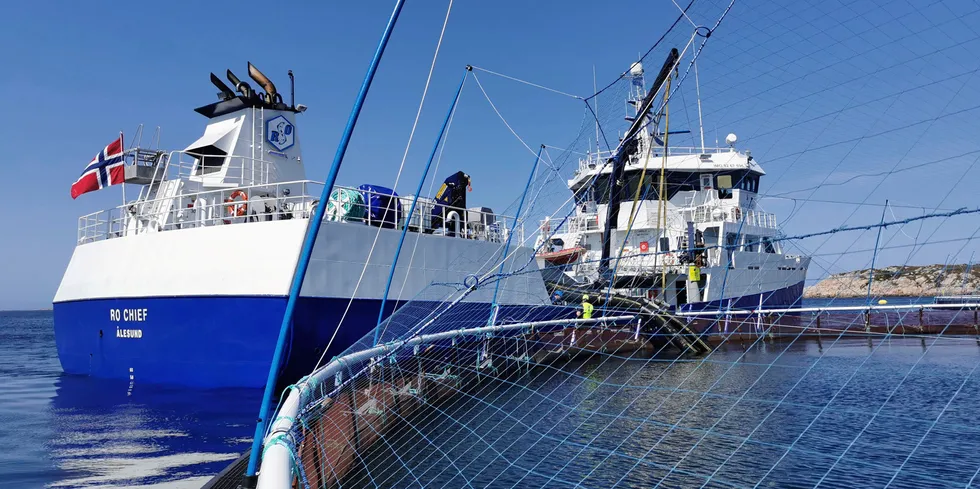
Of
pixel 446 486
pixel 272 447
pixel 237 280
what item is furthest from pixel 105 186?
pixel 272 447

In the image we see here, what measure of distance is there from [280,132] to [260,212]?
353 centimetres

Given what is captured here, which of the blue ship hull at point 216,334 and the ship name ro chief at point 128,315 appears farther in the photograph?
the ship name ro chief at point 128,315

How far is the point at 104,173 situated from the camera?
17.6m

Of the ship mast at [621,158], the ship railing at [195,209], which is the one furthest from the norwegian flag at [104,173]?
the ship mast at [621,158]

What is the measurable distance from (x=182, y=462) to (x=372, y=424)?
2.55 meters

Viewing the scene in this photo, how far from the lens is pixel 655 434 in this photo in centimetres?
1094

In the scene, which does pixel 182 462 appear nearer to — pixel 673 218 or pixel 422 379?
pixel 422 379

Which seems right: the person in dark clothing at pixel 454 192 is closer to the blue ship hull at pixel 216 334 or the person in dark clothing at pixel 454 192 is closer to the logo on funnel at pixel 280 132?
the blue ship hull at pixel 216 334

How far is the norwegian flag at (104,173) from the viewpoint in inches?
688

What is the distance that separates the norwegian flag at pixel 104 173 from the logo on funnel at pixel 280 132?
3921mm

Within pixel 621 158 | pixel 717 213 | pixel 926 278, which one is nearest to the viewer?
pixel 621 158

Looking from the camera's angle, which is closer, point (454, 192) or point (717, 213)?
point (454, 192)

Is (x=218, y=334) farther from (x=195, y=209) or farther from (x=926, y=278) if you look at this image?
(x=926, y=278)

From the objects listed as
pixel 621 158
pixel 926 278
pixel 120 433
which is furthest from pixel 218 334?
pixel 926 278
